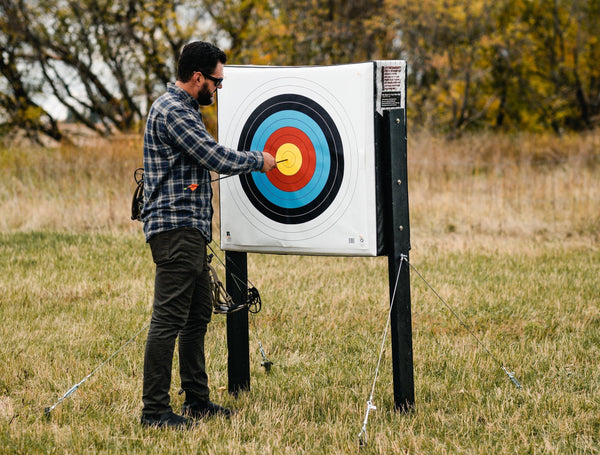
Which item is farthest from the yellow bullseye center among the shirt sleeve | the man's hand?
the shirt sleeve

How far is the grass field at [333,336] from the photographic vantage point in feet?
10.8

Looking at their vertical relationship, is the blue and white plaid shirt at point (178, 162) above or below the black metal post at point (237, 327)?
above

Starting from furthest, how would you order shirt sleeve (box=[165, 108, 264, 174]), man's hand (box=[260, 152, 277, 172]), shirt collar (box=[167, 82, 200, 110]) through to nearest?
man's hand (box=[260, 152, 277, 172]), shirt collar (box=[167, 82, 200, 110]), shirt sleeve (box=[165, 108, 264, 174])

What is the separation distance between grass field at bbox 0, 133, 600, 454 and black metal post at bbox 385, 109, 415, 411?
0.25 metres

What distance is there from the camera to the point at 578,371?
4.24 m

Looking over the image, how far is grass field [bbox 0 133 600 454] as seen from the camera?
130 inches

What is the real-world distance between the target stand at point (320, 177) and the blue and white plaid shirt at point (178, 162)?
1.50 ft

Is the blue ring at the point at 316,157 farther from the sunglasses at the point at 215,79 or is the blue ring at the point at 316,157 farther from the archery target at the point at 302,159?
the sunglasses at the point at 215,79

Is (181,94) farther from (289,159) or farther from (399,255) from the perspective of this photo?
(399,255)

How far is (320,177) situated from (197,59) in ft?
2.89

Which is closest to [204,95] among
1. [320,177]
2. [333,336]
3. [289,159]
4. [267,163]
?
[267,163]

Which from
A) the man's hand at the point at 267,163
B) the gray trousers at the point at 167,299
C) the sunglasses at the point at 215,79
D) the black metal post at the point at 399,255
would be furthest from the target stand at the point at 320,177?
the gray trousers at the point at 167,299

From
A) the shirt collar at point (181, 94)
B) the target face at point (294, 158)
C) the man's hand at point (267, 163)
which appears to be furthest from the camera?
the target face at point (294, 158)

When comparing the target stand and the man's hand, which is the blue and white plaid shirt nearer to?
the man's hand
